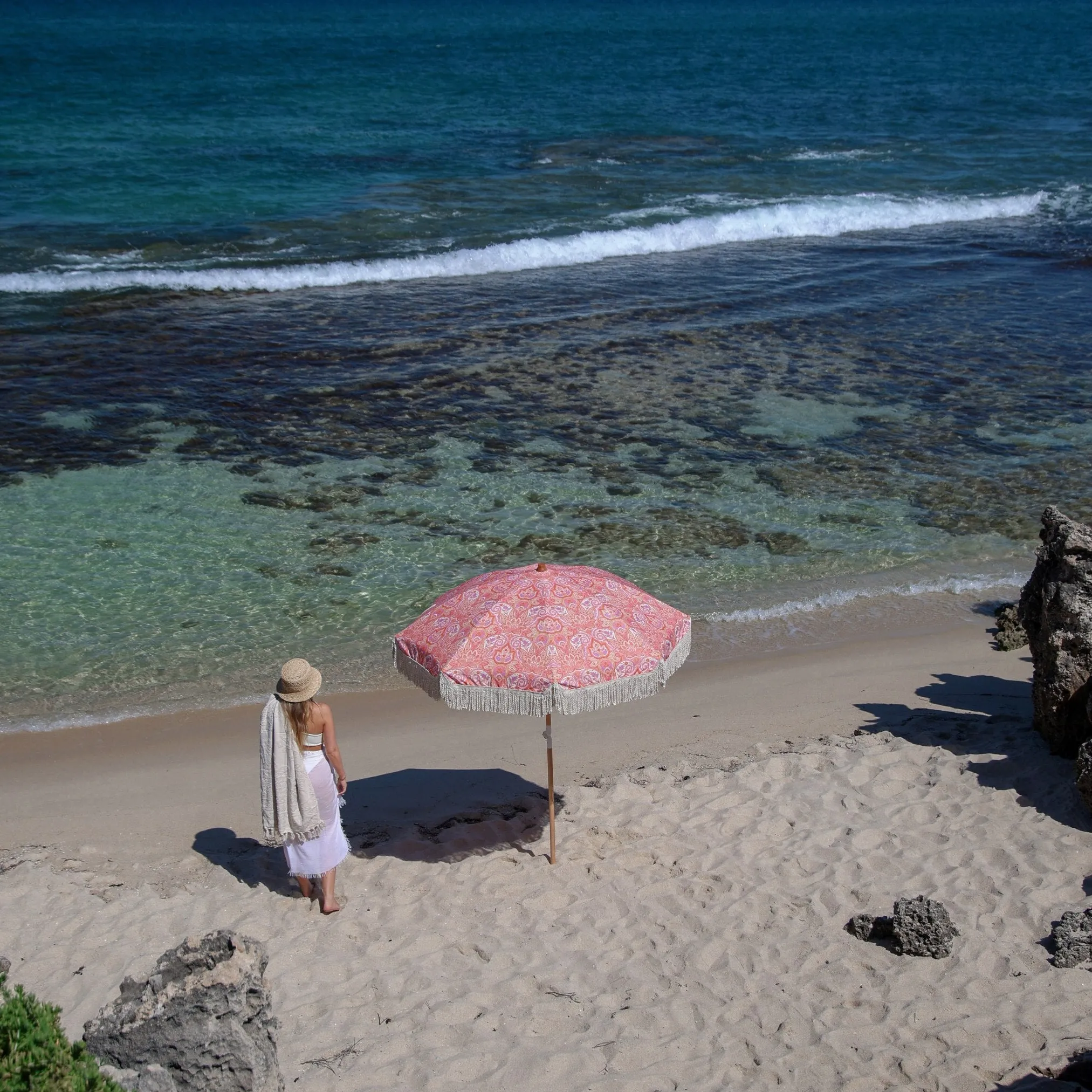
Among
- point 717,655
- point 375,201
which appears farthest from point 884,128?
point 717,655

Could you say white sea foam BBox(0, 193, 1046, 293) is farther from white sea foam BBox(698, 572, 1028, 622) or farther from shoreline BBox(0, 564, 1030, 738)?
white sea foam BBox(698, 572, 1028, 622)

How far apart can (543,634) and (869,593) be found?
5.50 metres

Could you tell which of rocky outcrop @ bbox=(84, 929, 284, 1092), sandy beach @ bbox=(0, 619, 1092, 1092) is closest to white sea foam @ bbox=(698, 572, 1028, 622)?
sandy beach @ bbox=(0, 619, 1092, 1092)

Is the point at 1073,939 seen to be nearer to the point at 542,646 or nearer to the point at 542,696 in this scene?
the point at 542,696

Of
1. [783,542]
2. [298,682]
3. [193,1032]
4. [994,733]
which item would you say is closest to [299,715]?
[298,682]

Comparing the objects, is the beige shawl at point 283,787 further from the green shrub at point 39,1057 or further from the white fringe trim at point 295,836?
the green shrub at point 39,1057

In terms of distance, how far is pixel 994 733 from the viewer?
809 cm

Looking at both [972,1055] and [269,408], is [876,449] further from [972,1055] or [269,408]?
[972,1055]

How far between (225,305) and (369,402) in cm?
569

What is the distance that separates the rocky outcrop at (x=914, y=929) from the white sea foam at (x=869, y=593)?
14.9 feet

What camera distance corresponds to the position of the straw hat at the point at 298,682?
6168 mm

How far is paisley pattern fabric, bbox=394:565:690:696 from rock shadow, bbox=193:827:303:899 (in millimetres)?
1567

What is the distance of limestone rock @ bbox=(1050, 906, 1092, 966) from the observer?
5742 mm

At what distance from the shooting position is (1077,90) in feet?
150
